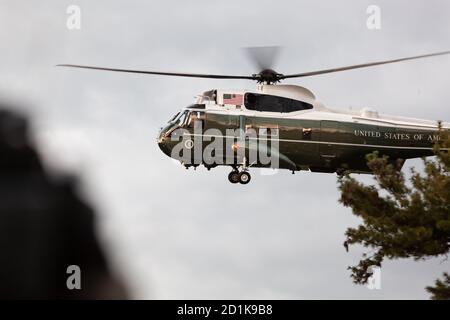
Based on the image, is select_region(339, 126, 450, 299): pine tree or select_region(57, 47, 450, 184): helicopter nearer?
select_region(339, 126, 450, 299): pine tree

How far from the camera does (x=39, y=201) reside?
135 ft

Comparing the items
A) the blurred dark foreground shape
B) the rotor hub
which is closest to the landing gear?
the rotor hub

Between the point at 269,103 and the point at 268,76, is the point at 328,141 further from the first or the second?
the point at 268,76

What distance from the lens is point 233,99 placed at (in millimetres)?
52906

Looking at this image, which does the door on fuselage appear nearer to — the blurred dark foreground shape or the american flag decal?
the american flag decal

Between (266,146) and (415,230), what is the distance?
41.5ft

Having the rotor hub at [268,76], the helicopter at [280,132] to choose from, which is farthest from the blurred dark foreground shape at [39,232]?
the rotor hub at [268,76]

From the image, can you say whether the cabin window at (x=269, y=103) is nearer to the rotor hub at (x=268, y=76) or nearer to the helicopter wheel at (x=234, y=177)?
the rotor hub at (x=268, y=76)

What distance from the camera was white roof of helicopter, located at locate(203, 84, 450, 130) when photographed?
53.1 m

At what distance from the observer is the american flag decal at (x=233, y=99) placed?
52.8m

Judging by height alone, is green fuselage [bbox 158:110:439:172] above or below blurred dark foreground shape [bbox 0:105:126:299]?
above

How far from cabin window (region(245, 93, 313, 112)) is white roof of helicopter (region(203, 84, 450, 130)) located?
0.64 ft
